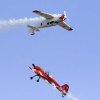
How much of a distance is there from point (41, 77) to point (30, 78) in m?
12.6

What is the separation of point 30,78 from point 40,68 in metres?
12.8

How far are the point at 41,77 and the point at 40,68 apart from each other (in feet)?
9.03

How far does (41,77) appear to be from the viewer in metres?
196

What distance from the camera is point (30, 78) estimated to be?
604ft

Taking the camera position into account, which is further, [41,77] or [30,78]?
[41,77]

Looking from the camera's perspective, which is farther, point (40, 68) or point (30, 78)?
point (40, 68)
